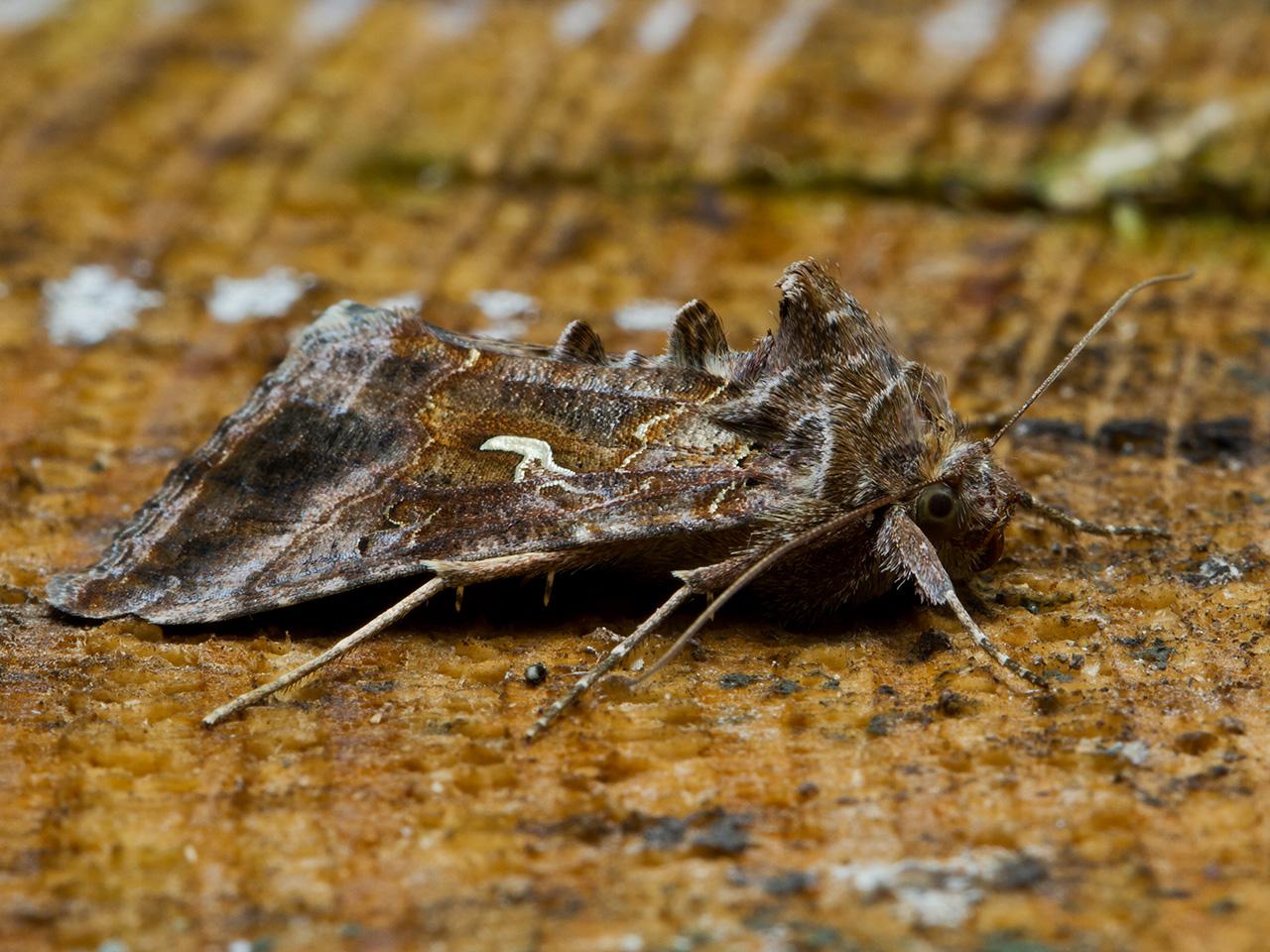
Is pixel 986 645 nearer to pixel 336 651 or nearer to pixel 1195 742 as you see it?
pixel 1195 742

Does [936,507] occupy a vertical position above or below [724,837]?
above

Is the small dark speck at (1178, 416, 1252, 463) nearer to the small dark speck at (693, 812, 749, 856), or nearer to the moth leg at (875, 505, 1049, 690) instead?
the moth leg at (875, 505, 1049, 690)

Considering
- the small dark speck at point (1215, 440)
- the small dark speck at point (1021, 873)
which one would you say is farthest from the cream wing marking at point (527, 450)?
the small dark speck at point (1215, 440)

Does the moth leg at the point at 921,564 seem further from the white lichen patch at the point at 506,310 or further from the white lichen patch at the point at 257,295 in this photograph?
the white lichen patch at the point at 257,295

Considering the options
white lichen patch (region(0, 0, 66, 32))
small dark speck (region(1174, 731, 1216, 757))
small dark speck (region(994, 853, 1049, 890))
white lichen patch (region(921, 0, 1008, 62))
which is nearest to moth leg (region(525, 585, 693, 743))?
small dark speck (region(994, 853, 1049, 890))

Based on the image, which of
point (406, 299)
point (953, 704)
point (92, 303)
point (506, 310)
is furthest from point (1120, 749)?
Answer: point (92, 303)
